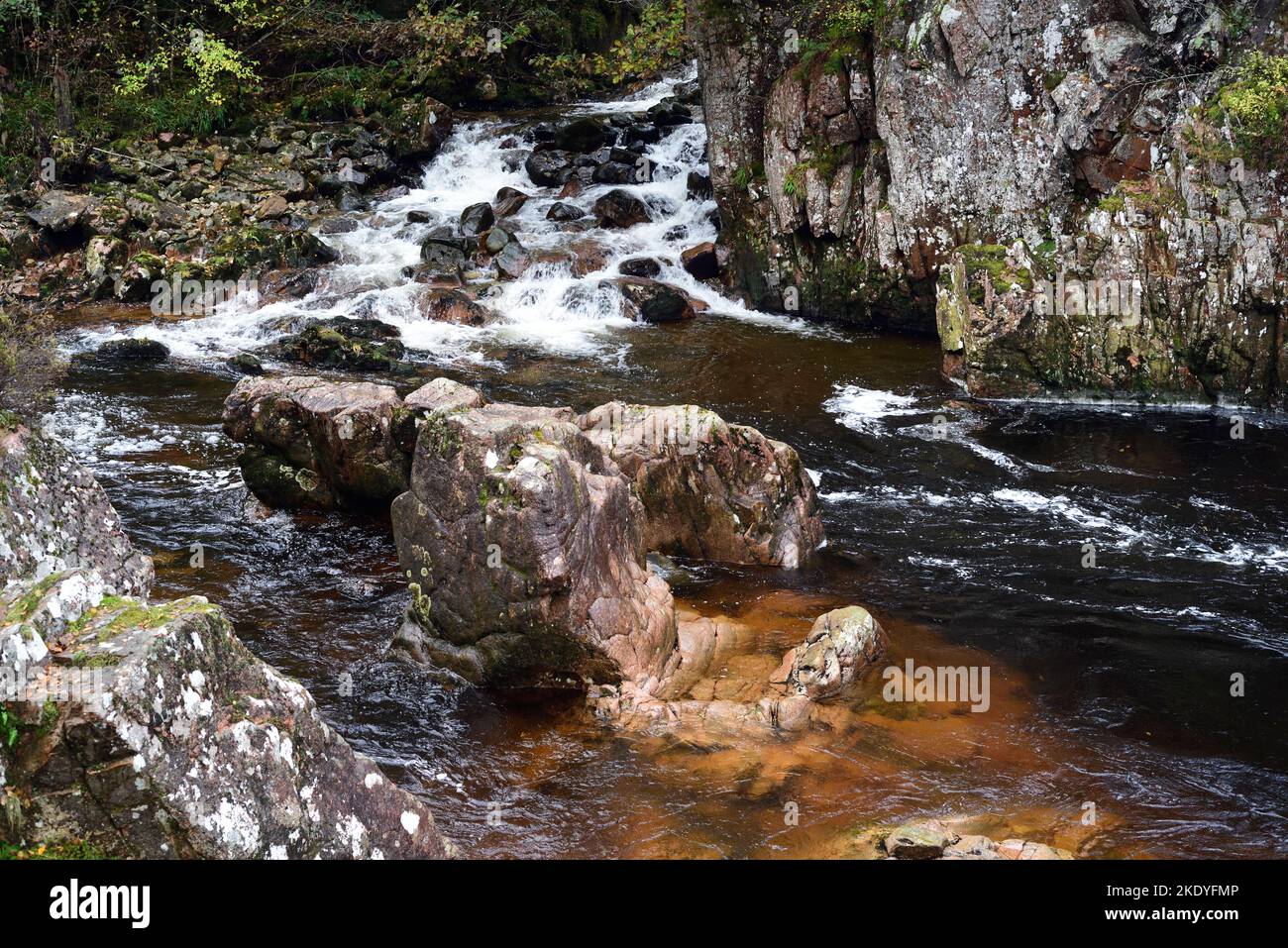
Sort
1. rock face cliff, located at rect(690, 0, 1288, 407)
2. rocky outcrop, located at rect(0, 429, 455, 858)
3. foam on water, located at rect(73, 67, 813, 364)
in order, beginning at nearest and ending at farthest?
rocky outcrop, located at rect(0, 429, 455, 858)
rock face cliff, located at rect(690, 0, 1288, 407)
foam on water, located at rect(73, 67, 813, 364)

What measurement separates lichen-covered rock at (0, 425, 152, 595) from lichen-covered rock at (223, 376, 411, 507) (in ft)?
10.6

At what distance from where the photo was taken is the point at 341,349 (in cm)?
1700

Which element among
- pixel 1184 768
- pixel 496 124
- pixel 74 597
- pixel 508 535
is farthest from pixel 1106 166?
pixel 496 124

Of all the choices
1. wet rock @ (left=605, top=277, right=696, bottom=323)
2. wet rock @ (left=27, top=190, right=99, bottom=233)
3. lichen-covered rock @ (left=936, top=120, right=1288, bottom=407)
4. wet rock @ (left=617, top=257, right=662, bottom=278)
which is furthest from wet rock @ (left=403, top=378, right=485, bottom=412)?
wet rock @ (left=27, top=190, right=99, bottom=233)

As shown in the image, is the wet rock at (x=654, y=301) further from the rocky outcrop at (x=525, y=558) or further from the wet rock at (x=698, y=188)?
the rocky outcrop at (x=525, y=558)

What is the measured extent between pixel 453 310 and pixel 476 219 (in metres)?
4.06

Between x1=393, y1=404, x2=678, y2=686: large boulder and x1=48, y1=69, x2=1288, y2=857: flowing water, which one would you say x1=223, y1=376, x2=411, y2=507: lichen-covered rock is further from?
x1=393, y1=404, x2=678, y2=686: large boulder

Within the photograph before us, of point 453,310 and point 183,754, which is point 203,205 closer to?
point 453,310

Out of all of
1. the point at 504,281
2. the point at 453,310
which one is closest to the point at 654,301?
the point at 504,281

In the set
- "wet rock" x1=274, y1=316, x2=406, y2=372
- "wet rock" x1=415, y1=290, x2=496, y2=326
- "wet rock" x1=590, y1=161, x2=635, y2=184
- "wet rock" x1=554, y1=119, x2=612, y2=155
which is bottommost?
"wet rock" x1=274, y1=316, x2=406, y2=372

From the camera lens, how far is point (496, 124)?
2766cm

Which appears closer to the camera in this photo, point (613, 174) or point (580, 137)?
point (613, 174)

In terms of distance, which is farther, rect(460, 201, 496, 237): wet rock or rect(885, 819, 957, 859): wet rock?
rect(460, 201, 496, 237): wet rock

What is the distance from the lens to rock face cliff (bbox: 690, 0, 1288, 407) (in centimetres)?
1405
